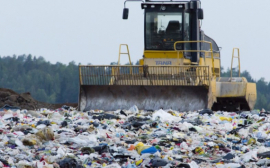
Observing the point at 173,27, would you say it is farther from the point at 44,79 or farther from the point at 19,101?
the point at 44,79

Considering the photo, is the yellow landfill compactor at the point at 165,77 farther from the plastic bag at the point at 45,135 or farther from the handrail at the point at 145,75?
the plastic bag at the point at 45,135

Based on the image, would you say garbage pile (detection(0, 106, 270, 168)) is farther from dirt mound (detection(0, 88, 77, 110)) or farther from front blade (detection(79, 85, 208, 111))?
dirt mound (detection(0, 88, 77, 110))

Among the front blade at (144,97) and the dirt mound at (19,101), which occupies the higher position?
the front blade at (144,97)

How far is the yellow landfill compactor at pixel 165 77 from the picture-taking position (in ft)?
40.5

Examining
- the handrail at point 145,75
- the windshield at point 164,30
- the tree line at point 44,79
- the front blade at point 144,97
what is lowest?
the tree line at point 44,79

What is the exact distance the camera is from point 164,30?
44.7 feet

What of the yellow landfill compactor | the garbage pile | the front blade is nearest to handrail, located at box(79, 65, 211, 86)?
the yellow landfill compactor

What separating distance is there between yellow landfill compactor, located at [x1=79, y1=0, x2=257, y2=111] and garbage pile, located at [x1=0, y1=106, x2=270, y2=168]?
1.08 meters

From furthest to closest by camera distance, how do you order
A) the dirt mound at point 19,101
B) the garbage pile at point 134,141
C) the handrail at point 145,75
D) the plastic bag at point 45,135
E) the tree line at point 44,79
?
1. the tree line at point 44,79
2. the dirt mound at point 19,101
3. the handrail at point 145,75
4. the plastic bag at point 45,135
5. the garbage pile at point 134,141

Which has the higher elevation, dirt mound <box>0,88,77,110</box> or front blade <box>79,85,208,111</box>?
front blade <box>79,85,208,111</box>

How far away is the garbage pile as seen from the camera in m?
7.15

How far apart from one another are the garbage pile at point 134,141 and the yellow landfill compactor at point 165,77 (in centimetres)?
108

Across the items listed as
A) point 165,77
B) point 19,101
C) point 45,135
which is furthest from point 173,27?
point 45,135

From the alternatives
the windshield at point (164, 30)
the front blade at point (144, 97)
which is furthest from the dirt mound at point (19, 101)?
the windshield at point (164, 30)
